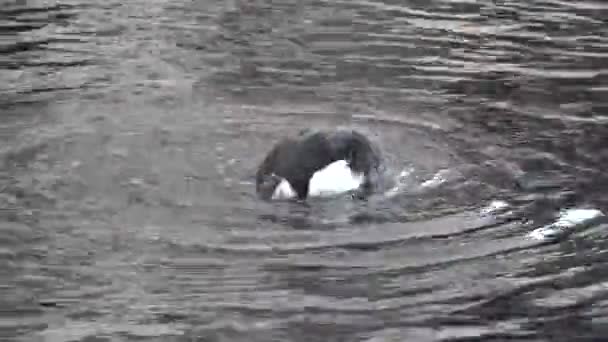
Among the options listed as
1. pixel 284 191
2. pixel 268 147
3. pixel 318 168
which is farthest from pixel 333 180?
pixel 268 147

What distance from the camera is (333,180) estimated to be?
32.8 feet

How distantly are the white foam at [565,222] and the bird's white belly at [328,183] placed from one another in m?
1.59

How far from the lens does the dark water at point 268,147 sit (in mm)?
8242

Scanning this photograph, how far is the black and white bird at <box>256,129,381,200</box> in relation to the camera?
9867 millimetres

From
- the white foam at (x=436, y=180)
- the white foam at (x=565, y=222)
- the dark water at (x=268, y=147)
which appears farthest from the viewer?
the white foam at (x=436, y=180)

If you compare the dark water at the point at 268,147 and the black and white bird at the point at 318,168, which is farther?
the black and white bird at the point at 318,168

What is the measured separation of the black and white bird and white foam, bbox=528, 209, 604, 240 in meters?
1.49

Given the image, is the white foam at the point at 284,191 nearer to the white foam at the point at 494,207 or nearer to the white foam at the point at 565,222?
the white foam at the point at 494,207

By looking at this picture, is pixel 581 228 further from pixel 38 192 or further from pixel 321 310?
pixel 38 192

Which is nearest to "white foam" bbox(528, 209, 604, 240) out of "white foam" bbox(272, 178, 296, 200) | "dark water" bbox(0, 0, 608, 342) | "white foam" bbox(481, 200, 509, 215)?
"dark water" bbox(0, 0, 608, 342)

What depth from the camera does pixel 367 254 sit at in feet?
29.5

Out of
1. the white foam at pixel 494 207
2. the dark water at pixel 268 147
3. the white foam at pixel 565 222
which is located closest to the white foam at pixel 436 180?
the dark water at pixel 268 147

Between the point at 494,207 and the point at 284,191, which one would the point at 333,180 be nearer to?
the point at 284,191

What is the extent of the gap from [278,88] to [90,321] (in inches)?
202
